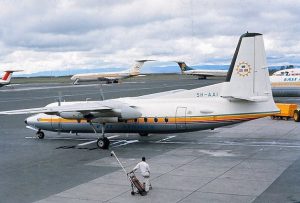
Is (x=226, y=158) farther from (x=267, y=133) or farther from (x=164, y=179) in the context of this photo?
(x=267, y=133)

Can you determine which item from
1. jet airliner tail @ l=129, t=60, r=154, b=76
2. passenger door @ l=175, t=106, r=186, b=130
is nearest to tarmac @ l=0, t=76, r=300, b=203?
passenger door @ l=175, t=106, r=186, b=130

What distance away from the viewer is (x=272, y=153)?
80.3ft

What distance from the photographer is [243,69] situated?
25875 mm

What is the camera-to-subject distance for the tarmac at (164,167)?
16.7 meters

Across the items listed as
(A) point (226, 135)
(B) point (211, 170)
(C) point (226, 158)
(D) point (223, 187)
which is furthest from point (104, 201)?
(A) point (226, 135)

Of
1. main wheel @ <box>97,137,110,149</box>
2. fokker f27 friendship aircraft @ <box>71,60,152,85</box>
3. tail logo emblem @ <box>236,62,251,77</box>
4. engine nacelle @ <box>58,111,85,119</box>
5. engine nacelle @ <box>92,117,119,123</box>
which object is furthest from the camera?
fokker f27 friendship aircraft @ <box>71,60,152,85</box>

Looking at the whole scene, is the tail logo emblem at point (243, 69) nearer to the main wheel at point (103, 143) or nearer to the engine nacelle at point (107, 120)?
the engine nacelle at point (107, 120)

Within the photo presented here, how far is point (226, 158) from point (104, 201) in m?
9.58

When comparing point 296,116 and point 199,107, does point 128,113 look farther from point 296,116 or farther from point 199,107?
point 296,116

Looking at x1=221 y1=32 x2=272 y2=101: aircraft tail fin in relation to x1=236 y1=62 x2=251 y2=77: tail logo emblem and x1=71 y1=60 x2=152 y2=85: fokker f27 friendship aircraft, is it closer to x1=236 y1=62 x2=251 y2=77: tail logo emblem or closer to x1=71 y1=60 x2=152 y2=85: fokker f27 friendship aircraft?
x1=236 y1=62 x2=251 y2=77: tail logo emblem

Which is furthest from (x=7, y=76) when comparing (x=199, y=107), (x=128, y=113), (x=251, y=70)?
(x=251, y=70)

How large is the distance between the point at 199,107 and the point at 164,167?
629 cm

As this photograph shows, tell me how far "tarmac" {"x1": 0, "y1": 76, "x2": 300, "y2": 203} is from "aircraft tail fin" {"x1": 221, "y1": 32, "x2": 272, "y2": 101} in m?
3.48

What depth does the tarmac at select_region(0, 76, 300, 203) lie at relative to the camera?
16734 mm
